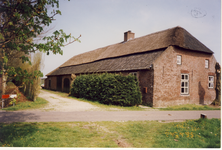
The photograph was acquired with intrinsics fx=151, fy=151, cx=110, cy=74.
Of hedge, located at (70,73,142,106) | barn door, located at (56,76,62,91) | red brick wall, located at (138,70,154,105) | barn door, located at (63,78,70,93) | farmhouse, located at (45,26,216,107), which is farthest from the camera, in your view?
barn door, located at (56,76,62,91)

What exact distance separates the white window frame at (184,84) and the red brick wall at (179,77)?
0.31m

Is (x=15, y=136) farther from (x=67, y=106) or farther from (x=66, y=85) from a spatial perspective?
(x=66, y=85)

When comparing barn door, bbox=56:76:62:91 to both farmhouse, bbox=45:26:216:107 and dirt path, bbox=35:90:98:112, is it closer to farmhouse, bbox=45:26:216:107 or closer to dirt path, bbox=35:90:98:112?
farmhouse, bbox=45:26:216:107

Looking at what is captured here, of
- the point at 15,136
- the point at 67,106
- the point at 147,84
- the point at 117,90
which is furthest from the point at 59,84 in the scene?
the point at 15,136

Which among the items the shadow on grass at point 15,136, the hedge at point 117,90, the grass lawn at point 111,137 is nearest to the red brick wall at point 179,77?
the hedge at point 117,90

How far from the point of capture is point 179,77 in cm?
1427

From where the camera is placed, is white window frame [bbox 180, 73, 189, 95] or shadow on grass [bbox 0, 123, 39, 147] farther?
white window frame [bbox 180, 73, 189, 95]

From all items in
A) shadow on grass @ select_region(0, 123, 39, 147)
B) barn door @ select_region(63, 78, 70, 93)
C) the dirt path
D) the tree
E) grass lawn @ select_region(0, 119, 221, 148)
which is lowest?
the dirt path

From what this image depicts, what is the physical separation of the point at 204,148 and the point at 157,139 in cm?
140

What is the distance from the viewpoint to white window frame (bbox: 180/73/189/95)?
1452 cm

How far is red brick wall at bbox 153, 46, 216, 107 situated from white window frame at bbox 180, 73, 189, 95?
1.01ft

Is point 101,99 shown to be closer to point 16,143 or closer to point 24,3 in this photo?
point 16,143

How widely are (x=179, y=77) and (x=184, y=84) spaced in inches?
39.6

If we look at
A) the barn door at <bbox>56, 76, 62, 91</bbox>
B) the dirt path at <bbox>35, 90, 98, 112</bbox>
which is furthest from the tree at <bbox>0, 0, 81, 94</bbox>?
the barn door at <bbox>56, 76, 62, 91</bbox>
